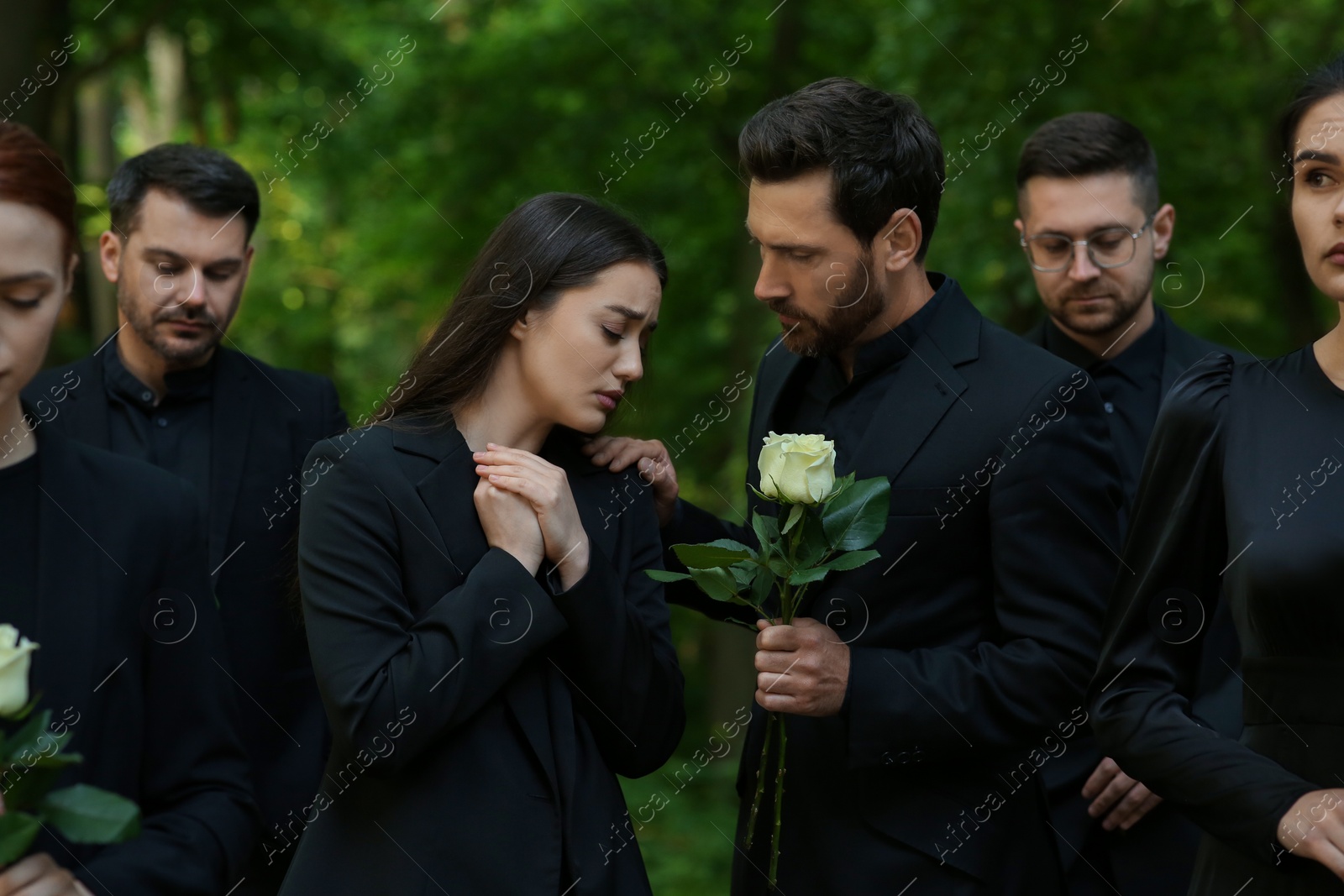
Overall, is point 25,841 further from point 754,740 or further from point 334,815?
point 754,740

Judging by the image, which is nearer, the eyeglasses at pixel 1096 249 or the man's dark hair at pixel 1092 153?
the eyeglasses at pixel 1096 249

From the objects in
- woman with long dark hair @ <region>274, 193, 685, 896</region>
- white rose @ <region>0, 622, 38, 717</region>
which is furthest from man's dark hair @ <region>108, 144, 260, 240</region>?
white rose @ <region>0, 622, 38, 717</region>

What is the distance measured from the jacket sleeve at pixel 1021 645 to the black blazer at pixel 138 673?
4.10ft

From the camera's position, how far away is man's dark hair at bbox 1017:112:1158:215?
4.33 meters

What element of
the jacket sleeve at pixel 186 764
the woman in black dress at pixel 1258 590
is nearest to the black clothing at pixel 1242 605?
the woman in black dress at pixel 1258 590

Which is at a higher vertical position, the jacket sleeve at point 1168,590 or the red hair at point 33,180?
the red hair at point 33,180

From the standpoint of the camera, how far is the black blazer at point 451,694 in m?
2.55

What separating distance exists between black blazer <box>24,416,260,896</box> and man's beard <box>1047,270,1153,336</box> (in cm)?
272

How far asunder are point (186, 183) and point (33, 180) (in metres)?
2.15

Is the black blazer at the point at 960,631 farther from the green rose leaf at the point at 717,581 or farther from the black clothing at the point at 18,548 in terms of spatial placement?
the black clothing at the point at 18,548

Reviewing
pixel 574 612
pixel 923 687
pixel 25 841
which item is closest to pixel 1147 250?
pixel 923 687

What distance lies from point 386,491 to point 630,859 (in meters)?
0.84

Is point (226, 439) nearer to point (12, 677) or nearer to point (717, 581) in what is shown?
point (717, 581)

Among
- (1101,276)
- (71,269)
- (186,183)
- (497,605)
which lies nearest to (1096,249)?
(1101,276)
